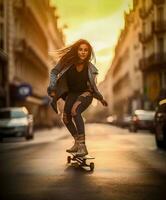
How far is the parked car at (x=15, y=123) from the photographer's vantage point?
27.0 m

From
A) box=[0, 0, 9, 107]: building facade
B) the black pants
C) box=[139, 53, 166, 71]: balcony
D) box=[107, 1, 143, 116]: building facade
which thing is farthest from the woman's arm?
box=[107, 1, 143, 116]: building facade

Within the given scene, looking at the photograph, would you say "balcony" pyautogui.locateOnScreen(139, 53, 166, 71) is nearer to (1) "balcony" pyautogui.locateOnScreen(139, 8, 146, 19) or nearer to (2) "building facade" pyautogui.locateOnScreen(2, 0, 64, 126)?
(1) "balcony" pyautogui.locateOnScreen(139, 8, 146, 19)

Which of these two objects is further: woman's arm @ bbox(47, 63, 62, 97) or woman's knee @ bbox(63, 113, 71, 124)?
woman's knee @ bbox(63, 113, 71, 124)

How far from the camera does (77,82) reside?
991 cm

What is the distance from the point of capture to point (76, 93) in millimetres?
10047

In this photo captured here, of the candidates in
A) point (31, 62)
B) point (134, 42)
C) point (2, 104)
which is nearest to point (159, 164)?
point (2, 104)

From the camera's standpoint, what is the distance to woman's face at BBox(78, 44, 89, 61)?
32.2 ft

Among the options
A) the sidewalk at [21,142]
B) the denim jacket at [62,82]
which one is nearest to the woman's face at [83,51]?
the denim jacket at [62,82]

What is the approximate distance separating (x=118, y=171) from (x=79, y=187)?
86.7 inches

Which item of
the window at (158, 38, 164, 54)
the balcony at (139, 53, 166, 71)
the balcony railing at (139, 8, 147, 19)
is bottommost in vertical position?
the balcony at (139, 53, 166, 71)

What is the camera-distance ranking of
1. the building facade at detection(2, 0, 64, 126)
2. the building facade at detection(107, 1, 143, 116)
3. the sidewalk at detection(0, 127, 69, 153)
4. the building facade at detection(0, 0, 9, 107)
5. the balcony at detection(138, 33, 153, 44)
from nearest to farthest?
the sidewalk at detection(0, 127, 69, 153), the building facade at detection(0, 0, 9, 107), the building facade at detection(2, 0, 64, 126), the balcony at detection(138, 33, 153, 44), the building facade at detection(107, 1, 143, 116)

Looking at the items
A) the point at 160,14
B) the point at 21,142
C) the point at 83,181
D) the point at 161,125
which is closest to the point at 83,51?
the point at 83,181

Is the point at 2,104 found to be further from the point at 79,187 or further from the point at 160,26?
the point at 79,187

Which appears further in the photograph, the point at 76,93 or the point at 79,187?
the point at 76,93
